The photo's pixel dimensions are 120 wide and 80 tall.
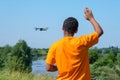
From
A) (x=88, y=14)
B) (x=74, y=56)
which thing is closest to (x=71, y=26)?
(x=88, y=14)

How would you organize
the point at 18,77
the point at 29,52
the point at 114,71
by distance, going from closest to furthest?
the point at 114,71 < the point at 18,77 < the point at 29,52

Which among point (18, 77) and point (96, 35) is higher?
point (96, 35)

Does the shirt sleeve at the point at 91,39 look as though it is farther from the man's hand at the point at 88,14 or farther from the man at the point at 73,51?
the man's hand at the point at 88,14

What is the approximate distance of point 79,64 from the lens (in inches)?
227

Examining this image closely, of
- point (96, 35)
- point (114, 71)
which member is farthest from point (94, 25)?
point (114, 71)

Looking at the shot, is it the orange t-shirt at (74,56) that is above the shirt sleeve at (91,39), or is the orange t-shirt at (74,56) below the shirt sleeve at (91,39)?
below

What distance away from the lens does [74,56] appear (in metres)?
5.79

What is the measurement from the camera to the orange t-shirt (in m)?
5.70

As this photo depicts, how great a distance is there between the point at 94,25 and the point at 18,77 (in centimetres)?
1116

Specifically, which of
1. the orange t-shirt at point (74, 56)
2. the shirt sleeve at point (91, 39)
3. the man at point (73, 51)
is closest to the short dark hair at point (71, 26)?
the man at point (73, 51)

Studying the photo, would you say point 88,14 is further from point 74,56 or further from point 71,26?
point 74,56

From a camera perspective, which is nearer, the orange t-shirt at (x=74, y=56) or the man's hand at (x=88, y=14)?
the orange t-shirt at (x=74, y=56)

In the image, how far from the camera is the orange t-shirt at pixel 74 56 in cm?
570

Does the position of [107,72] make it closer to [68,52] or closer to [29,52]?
[68,52]
